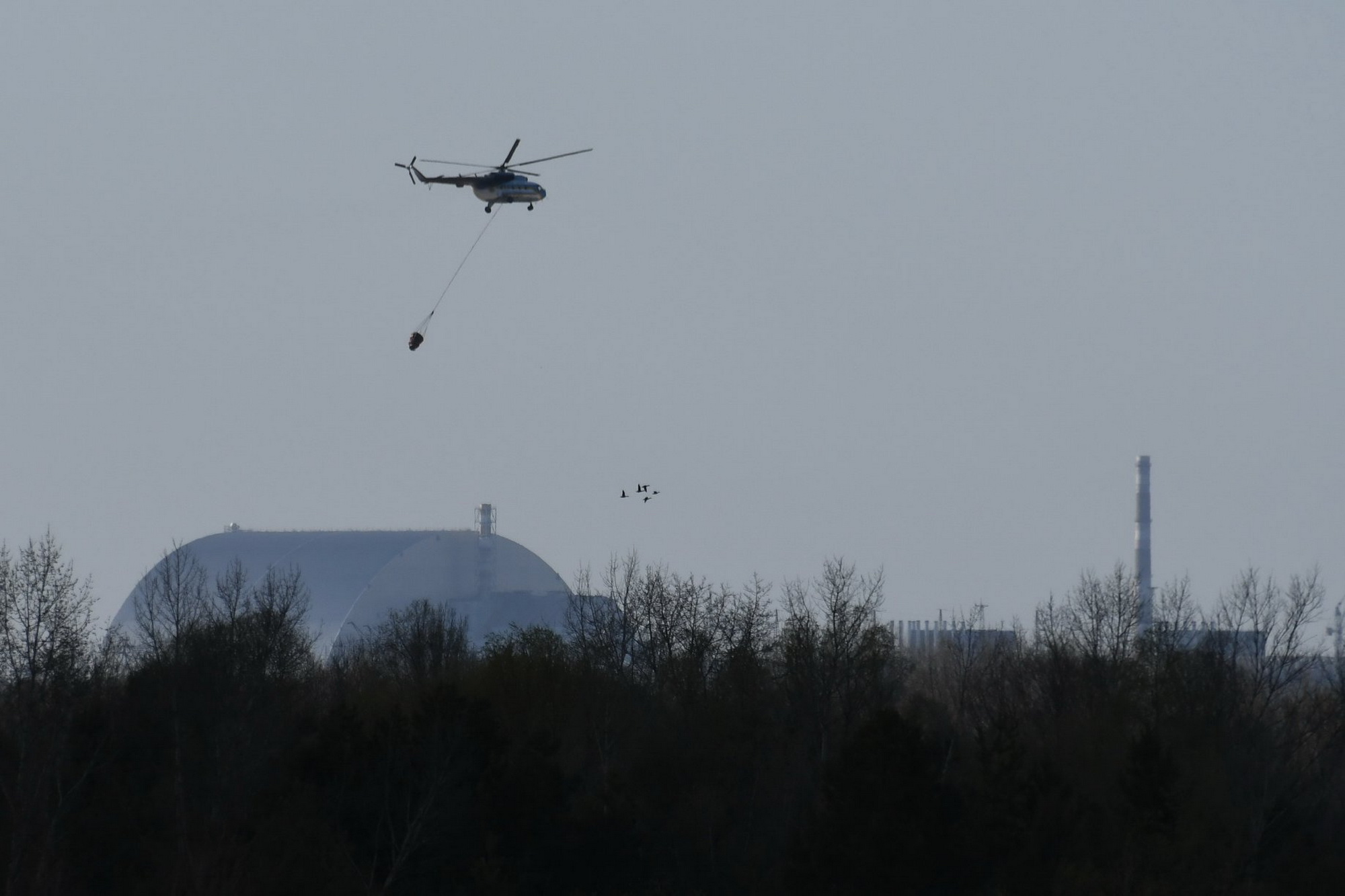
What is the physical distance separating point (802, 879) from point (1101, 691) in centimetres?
2341

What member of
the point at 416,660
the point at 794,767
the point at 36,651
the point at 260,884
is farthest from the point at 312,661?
the point at 260,884

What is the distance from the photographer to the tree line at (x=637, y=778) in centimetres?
4419

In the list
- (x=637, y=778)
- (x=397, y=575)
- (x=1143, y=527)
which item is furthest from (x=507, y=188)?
(x=1143, y=527)

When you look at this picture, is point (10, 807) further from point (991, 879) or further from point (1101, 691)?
point (1101, 691)

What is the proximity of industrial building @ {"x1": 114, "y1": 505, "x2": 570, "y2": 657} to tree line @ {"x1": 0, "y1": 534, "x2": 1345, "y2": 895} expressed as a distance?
41.1 m

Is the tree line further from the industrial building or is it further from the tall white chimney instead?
the tall white chimney

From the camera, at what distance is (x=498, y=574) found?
11575 centimetres

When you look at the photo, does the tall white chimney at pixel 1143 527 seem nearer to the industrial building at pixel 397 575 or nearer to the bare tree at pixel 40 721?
the industrial building at pixel 397 575

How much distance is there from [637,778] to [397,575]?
58.2 meters

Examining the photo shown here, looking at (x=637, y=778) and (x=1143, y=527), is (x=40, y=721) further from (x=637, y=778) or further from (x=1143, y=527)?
(x=1143, y=527)

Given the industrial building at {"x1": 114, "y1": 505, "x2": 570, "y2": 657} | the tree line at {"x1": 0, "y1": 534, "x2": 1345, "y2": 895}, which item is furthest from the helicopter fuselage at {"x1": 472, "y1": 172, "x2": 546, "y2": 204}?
the industrial building at {"x1": 114, "y1": 505, "x2": 570, "y2": 657}

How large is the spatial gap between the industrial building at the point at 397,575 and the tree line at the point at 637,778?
4109 cm

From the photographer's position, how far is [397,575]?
363ft

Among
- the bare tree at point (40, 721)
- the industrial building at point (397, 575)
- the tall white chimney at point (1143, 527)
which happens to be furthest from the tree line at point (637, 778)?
the tall white chimney at point (1143, 527)
